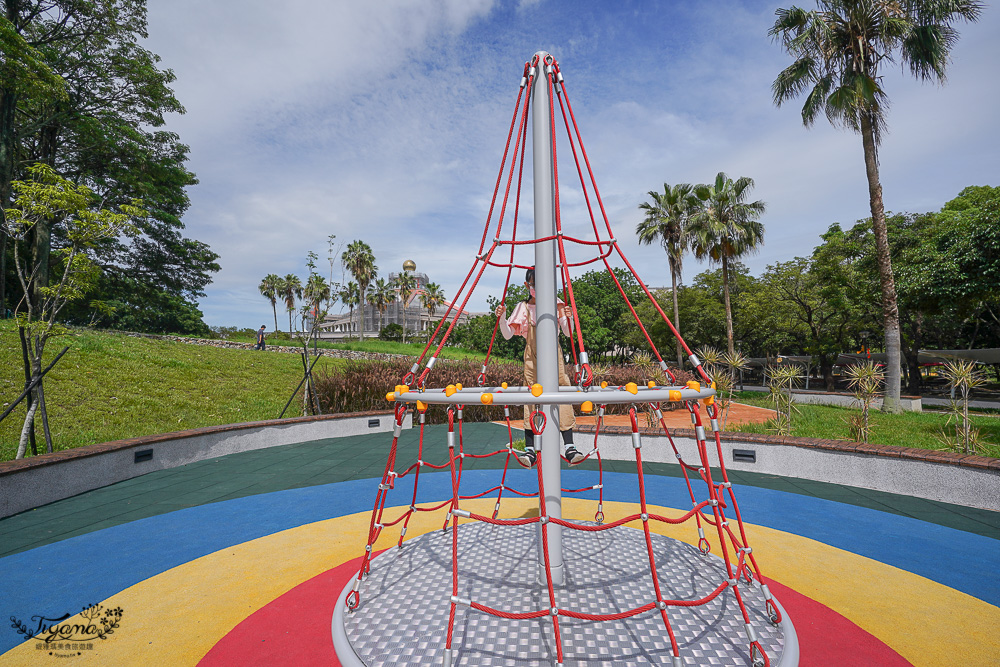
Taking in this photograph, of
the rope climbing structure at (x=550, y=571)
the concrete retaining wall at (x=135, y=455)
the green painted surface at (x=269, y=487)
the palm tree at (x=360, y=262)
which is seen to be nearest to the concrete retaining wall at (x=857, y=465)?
A: the green painted surface at (x=269, y=487)

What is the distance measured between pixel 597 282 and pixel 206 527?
35015 mm

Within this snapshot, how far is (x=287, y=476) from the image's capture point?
6383 millimetres

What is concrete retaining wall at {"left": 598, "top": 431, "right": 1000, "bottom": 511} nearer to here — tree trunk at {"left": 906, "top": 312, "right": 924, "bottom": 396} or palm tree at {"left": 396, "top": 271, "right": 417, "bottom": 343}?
tree trunk at {"left": 906, "top": 312, "right": 924, "bottom": 396}

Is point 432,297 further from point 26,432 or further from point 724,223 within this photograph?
point 26,432

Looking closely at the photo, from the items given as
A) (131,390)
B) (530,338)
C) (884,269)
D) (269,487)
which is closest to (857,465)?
(530,338)

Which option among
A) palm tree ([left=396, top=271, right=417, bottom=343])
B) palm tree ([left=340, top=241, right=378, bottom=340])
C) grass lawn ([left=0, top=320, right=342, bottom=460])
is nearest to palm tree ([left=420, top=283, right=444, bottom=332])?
palm tree ([left=396, top=271, right=417, bottom=343])

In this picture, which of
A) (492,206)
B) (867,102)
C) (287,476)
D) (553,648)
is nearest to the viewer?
(553,648)

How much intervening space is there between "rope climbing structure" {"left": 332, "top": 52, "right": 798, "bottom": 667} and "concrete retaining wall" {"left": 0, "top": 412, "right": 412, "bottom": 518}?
4509 mm

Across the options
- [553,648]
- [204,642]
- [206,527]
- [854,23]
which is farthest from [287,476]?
[854,23]

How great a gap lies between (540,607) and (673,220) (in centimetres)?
2176

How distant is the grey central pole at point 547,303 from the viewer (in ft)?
9.08

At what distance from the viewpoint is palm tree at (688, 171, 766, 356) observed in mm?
19906

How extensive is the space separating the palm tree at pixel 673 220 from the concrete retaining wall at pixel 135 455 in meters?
17.0

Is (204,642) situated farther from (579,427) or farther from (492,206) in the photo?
(579,427)
